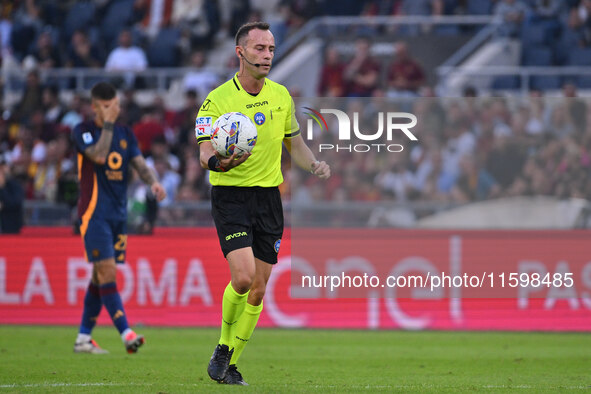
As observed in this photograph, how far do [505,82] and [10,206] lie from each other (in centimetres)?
907

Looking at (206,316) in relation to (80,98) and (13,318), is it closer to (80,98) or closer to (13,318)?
(13,318)

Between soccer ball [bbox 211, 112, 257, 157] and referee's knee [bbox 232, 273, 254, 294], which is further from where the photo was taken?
referee's knee [bbox 232, 273, 254, 294]

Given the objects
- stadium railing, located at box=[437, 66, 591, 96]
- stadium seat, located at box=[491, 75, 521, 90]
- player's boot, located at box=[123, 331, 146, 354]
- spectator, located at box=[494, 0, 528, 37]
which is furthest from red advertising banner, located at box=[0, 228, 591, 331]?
spectator, located at box=[494, 0, 528, 37]

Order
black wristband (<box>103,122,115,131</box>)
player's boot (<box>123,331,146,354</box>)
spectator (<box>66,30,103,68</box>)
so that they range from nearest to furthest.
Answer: player's boot (<box>123,331,146,354</box>)
black wristband (<box>103,122,115,131</box>)
spectator (<box>66,30,103,68</box>)

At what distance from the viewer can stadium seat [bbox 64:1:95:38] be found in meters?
24.1

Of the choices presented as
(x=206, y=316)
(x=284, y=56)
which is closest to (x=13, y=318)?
(x=206, y=316)

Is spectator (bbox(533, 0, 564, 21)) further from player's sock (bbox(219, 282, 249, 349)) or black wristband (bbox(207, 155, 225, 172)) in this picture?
black wristband (bbox(207, 155, 225, 172))

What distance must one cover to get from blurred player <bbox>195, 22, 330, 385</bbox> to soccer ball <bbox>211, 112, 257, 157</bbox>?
0.17 meters

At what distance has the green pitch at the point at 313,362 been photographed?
8117 mm

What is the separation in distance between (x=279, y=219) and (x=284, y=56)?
575 inches

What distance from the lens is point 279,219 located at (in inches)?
322

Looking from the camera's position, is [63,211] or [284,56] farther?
[284,56]

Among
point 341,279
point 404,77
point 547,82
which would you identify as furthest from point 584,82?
point 341,279

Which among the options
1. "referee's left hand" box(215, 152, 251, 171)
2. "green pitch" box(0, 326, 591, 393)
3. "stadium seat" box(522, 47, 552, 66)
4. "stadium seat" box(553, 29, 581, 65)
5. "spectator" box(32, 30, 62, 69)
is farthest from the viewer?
"spectator" box(32, 30, 62, 69)
